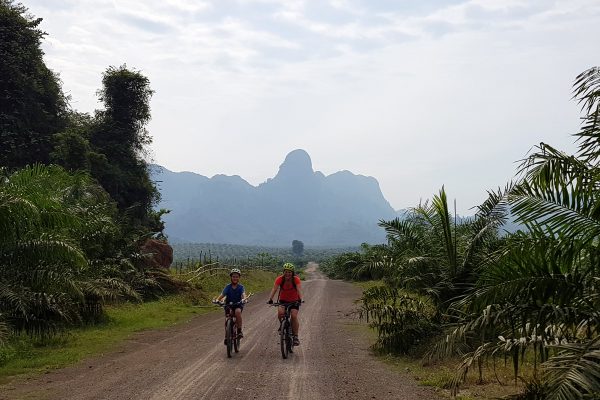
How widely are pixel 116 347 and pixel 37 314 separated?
2.58 metres

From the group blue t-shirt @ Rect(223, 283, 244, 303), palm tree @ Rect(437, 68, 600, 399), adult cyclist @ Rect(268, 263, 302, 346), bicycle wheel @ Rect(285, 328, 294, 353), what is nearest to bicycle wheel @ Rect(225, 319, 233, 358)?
blue t-shirt @ Rect(223, 283, 244, 303)

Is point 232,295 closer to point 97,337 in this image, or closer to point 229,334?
point 229,334

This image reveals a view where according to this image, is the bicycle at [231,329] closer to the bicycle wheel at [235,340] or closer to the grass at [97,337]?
the bicycle wheel at [235,340]

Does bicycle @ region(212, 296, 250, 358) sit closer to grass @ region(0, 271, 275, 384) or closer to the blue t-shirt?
the blue t-shirt

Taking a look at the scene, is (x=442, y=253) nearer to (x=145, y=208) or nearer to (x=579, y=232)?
(x=579, y=232)

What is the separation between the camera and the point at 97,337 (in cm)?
1334

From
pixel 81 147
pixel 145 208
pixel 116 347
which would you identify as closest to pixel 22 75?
pixel 81 147

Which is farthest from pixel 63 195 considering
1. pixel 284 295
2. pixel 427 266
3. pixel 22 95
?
pixel 22 95

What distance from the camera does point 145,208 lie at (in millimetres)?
38719

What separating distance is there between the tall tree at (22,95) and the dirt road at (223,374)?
23.1m

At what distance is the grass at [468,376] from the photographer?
7328mm

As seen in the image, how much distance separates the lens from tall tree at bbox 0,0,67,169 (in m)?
30.9

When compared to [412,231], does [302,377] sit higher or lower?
lower

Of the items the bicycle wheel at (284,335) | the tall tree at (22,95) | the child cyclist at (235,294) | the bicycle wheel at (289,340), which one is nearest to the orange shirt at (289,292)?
the bicycle wheel at (284,335)
